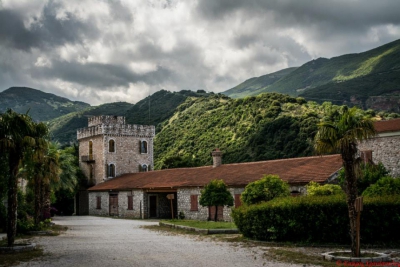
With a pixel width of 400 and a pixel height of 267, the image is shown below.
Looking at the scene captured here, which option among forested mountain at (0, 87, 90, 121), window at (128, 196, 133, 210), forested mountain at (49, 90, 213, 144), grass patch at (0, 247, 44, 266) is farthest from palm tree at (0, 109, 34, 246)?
forested mountain at (0, 87, 90, 121)

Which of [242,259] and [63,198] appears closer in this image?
[242,259]

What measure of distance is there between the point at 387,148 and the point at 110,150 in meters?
33.4

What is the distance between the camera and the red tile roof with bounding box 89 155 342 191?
2706cm

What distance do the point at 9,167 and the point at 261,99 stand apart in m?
61.3

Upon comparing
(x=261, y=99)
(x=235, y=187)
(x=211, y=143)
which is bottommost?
(x=235, y=187)

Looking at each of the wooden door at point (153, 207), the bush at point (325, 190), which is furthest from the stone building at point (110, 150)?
the bush at point (325, 190)

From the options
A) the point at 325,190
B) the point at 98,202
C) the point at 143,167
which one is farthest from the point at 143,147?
the point at 325,190

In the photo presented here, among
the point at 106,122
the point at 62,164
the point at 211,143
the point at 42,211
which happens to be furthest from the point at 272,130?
the point at 42,211

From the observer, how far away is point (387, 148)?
25.0m

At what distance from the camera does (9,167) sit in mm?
16656

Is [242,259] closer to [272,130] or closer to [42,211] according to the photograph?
[42,211]

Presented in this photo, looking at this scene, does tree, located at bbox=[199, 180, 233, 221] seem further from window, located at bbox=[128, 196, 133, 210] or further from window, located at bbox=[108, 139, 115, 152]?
window, located at bbox=[108, 139, 115, 152]

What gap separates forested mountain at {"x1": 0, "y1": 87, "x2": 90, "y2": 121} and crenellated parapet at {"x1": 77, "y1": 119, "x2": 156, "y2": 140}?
12085 cm

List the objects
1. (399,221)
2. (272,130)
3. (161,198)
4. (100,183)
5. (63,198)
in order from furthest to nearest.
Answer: (272,130) < (63,198) < (100,183) < (161,198) < (399,221)
